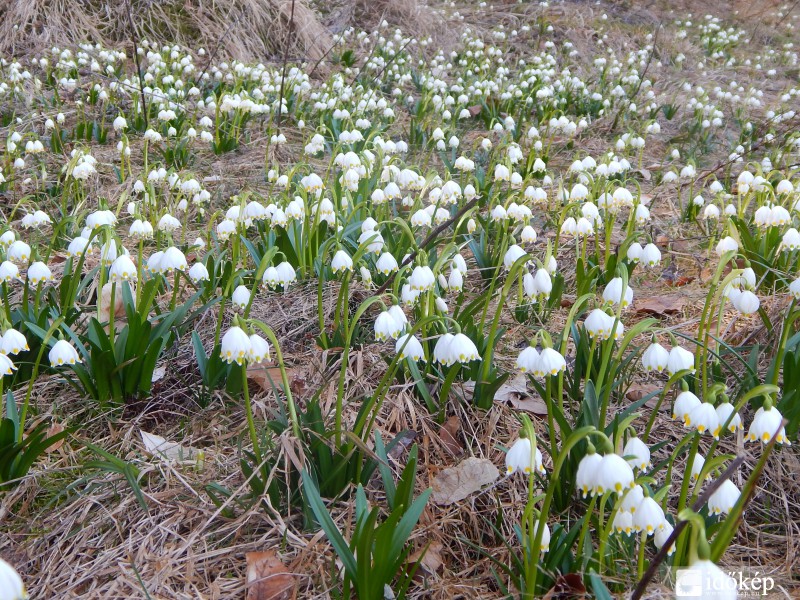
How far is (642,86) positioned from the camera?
7.64m

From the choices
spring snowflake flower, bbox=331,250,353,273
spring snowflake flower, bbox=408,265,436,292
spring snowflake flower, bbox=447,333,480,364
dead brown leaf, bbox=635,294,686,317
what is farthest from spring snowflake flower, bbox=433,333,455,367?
dead brown leaf, bbox=635,294,686,317

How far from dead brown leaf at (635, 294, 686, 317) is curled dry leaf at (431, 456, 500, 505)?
1.40 m

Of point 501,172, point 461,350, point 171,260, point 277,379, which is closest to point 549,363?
point 461,350

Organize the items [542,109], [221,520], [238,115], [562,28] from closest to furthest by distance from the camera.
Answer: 1. [221,520]
2. [238,115]
3. [542,109]
4. [562,28]

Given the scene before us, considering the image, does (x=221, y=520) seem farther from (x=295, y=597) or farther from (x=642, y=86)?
(x=642, y=86)

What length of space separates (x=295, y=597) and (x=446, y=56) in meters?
Result: 8.58

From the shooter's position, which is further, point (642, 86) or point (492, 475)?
point (642, 86)

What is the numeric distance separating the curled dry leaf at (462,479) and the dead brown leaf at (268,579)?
0.46m

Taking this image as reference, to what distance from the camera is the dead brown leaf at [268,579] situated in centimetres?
168

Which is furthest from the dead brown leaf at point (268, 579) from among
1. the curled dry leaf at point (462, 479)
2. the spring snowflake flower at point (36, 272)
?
the spring snowflake flower at point (36, 272)

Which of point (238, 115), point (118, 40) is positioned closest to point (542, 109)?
point (238, 115)

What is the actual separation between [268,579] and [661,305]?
2.14 meters

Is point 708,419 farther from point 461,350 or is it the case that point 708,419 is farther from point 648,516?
point 461,350

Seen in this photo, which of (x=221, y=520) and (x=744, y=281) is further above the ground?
(x=744, y=281)
